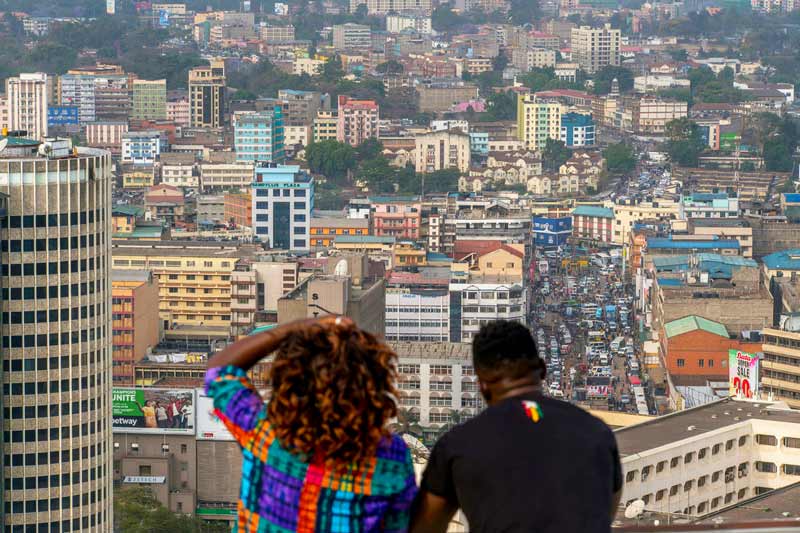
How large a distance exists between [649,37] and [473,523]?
62.4 meters

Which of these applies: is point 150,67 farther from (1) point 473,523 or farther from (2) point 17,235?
(1) point 473,523

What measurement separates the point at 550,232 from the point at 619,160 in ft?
29.2

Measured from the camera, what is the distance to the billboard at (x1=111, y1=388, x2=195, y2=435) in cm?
1392

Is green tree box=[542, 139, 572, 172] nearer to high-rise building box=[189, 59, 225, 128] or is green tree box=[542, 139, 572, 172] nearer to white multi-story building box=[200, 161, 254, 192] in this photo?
white multi-story building box=[200, 161, 254, 192]

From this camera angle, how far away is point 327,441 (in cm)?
197

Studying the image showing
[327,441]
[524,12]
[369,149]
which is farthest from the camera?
[524,12]

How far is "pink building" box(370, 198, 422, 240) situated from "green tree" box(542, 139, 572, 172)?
998 cm

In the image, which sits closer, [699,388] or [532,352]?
[532,352]

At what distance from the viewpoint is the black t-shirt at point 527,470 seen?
6.49ft

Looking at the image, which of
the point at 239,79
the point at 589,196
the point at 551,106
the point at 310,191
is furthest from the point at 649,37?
the point at 310,191

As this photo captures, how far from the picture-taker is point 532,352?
6.81ft

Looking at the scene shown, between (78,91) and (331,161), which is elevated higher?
(78,91)

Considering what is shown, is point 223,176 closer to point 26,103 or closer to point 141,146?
point 141,146

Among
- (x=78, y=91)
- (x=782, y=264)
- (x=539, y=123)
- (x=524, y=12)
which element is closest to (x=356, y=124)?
(x=539, y=123)
